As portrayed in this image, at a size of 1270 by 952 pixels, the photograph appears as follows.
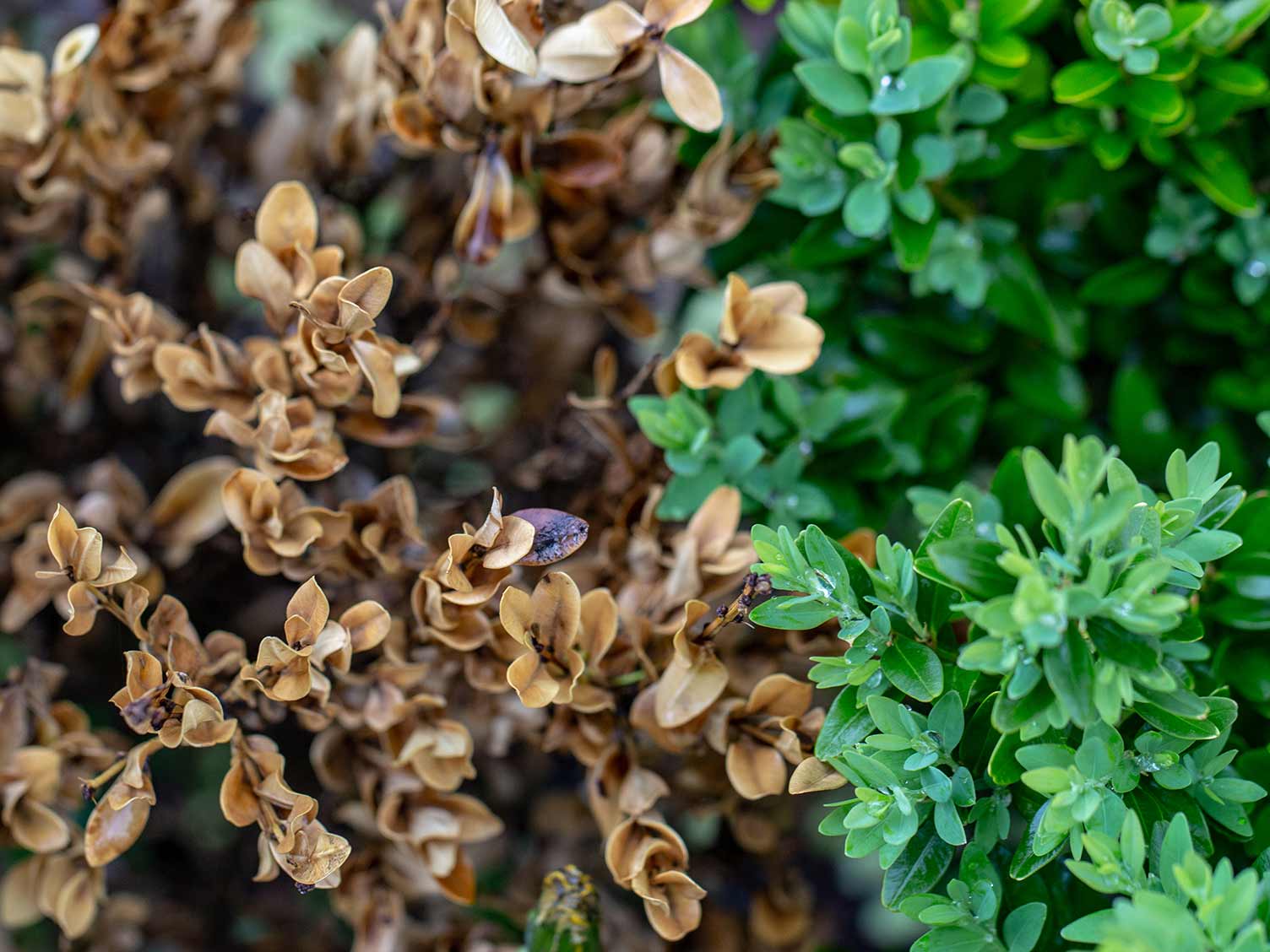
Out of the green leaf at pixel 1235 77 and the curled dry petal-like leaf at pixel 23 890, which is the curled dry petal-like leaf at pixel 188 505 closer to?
the curled dry petal-like leaf at pixel 23 890

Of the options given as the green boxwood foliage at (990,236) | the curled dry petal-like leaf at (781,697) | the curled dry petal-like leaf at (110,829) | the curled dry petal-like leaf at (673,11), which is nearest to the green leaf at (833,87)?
the green boxwood foliage at (990,236)

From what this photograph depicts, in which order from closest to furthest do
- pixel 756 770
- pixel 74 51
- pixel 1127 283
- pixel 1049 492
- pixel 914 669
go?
1. pixel 1049 492
2. pixel 914 669
3. pixel 756 770
4. pixel 74 51
5. pixel 1127 283

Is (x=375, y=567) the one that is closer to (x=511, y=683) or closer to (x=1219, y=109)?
(x=511, y=683)

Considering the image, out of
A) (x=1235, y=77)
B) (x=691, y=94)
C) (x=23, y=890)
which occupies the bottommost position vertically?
(x=23, y=890)

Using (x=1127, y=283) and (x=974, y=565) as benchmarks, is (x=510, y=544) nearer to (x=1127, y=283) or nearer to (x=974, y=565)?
(x=974, y=565)

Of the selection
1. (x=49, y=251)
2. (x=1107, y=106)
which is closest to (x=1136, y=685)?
(x=1107, y=106)

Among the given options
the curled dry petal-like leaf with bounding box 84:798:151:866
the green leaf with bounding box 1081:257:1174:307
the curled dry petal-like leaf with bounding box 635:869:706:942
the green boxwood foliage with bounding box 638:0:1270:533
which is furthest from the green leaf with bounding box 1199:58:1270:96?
the curled dry petal-like leaf with bounding box 84:798:151:866

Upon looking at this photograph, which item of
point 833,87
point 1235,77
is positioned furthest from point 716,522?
point 1235,77
